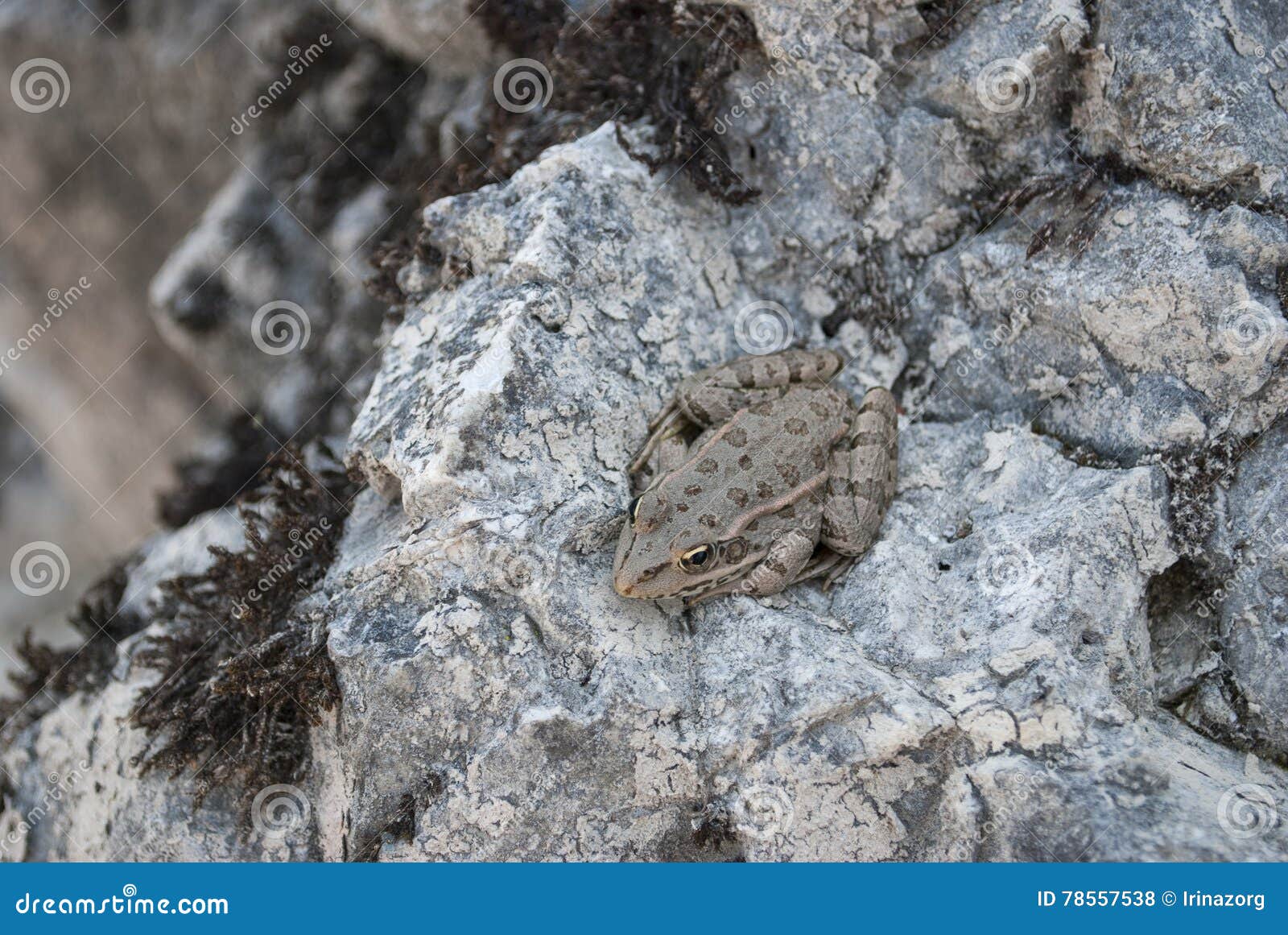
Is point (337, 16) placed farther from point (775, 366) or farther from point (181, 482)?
point (775, 366)

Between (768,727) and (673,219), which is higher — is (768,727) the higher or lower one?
the lower one

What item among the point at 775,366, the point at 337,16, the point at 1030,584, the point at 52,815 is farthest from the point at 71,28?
the point at 1030,584
